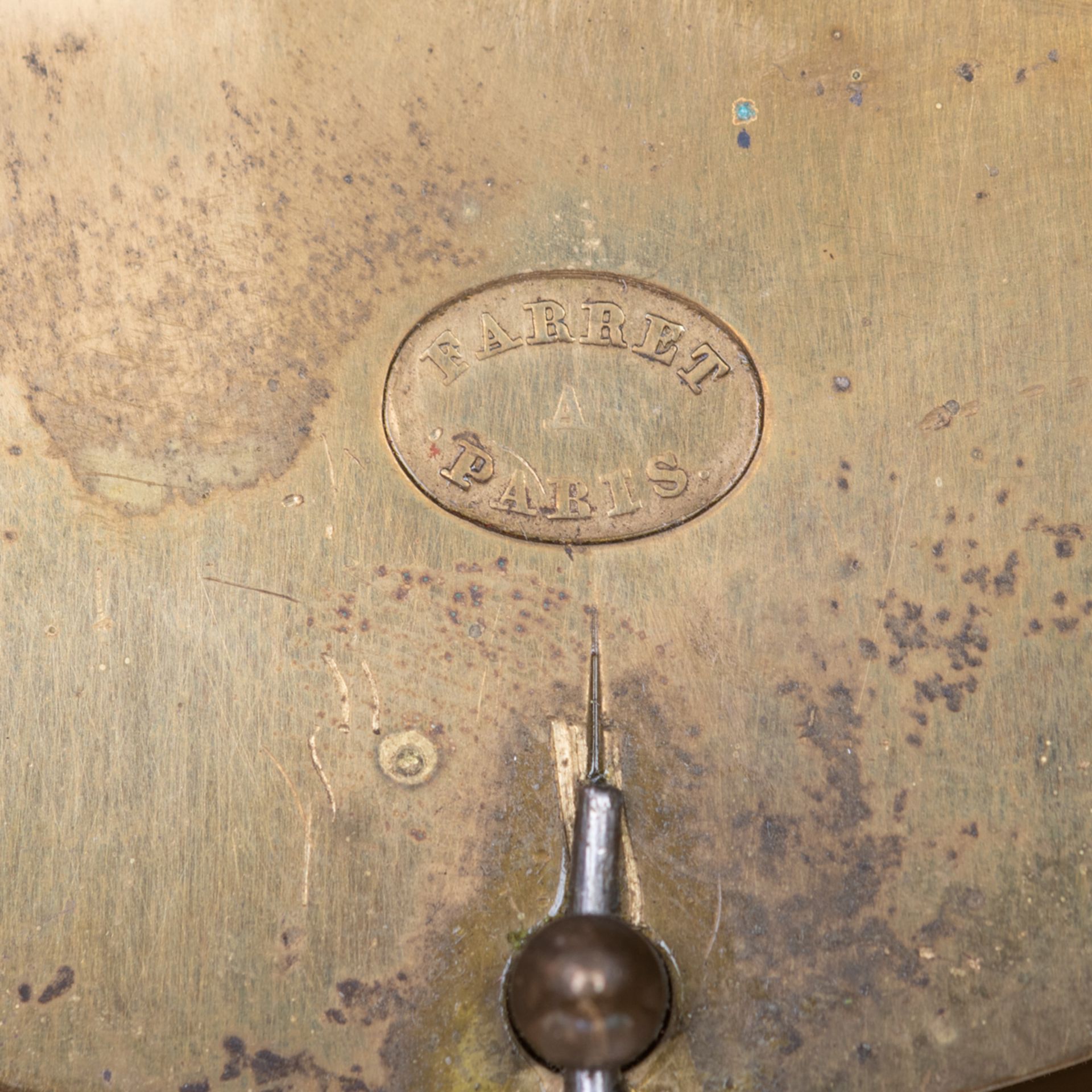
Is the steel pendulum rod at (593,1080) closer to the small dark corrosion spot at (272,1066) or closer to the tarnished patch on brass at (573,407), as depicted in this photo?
the small dark corrosion spot at (272,1066)

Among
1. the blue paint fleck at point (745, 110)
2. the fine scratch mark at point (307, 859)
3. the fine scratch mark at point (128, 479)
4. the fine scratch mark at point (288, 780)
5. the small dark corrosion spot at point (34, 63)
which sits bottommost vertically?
the fine scratch mark at point (307, 859)

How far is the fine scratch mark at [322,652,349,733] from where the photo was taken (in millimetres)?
913

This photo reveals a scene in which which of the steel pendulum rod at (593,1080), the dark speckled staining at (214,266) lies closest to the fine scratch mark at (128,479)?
the dark speckled staining at (214,266)

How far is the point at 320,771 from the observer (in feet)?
2.97

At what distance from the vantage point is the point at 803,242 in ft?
3.18

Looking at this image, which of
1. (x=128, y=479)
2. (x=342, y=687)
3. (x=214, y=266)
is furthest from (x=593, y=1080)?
(x=214, y=266)

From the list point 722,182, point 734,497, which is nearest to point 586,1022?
point 734,497

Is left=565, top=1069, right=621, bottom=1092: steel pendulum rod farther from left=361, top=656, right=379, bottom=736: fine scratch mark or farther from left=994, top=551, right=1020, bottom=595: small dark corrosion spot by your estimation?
left=994, top=551, right=1020, bottom=595: small dark corrosion spot

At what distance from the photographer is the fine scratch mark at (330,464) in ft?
3.09

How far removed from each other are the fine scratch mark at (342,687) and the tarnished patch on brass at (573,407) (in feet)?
0.51

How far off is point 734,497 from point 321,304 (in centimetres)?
38

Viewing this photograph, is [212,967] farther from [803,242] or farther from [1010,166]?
[1010,166]

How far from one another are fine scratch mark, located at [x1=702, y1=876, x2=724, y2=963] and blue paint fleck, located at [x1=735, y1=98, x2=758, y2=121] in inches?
24.8

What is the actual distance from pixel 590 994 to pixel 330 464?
457 mm
